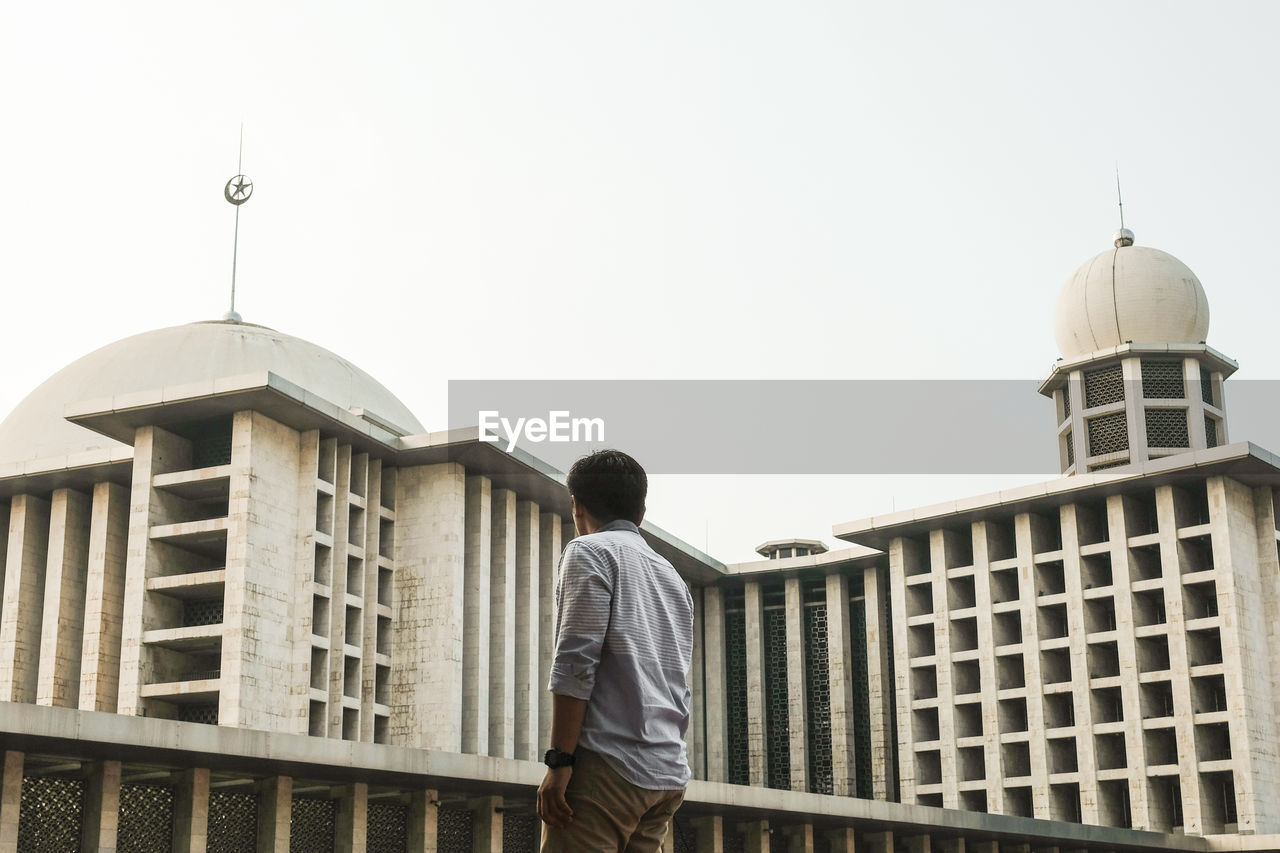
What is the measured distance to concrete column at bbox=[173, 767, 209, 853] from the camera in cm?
1845

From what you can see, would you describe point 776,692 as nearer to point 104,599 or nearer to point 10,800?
point 104,599

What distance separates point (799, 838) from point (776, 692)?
18.6 meters

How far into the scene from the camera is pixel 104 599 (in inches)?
1323

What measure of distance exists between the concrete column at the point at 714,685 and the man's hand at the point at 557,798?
40.0 m

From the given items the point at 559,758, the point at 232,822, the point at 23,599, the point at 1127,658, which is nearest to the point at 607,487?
the point at 559,758

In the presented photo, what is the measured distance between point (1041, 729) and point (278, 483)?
20.0m

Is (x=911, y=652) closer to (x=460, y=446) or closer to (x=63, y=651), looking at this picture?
(x=460, y=446)

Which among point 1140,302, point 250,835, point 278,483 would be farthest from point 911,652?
point 250,835

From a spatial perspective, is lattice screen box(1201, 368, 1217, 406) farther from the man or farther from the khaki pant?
the khaki pant

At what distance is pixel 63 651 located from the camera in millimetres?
34688

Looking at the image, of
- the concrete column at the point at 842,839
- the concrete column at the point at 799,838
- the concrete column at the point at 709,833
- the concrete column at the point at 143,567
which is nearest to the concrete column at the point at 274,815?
the concrete column at the point at 709,833

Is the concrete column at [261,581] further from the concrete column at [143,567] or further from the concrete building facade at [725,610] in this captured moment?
the concrete column at [143,567]

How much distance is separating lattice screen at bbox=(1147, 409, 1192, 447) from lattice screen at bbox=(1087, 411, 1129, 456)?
656 millimetres

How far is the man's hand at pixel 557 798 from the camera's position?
15.5 ft
